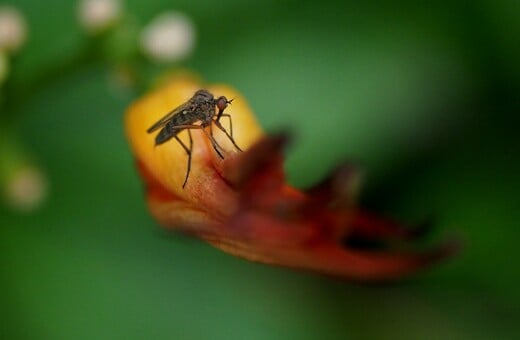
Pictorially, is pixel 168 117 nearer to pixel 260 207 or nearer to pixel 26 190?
pixel 260 207

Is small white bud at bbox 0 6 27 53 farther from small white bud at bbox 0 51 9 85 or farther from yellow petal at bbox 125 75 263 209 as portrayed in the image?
yellow petal at bbox 125 75 263 209

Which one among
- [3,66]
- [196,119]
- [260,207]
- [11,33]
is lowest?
[260,207]

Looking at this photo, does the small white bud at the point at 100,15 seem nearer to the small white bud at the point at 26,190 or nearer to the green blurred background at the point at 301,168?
→ the green blurred background at the point at 301,168

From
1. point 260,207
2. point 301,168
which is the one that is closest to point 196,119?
point 260,207

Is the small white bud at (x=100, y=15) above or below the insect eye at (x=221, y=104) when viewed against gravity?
above

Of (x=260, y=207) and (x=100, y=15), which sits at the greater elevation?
(x=100, y=15)

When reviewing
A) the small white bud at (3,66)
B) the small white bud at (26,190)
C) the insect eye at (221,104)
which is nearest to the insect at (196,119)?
the insect eye at (221,104)

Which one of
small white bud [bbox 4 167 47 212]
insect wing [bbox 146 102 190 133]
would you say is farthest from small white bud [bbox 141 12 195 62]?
insect wing [bbox 146 102 190 133]
